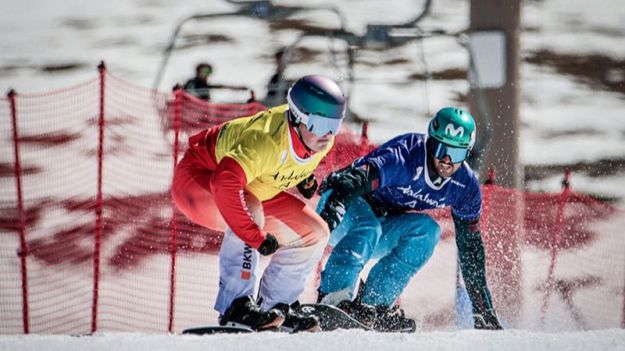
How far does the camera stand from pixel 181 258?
30.5ft

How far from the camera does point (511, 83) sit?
395 inches

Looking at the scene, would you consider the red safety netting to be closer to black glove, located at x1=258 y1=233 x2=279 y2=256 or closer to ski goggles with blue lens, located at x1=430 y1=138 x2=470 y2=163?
ski goggles with blue lens, located at x1=430 y1=138 x2=470 y2=163

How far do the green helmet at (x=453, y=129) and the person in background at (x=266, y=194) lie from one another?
0.65 m

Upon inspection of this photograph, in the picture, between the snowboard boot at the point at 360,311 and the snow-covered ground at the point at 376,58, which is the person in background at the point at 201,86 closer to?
the snow-covered ground at the point at 376,58

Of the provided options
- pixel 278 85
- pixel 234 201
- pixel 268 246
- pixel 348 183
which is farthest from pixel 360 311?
pixel 278 85

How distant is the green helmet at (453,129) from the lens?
5695 mm

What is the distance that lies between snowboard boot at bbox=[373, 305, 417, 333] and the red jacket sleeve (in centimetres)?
117

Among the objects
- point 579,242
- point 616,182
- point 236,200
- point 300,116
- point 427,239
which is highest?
point 300,116

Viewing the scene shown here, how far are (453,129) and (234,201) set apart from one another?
1.26 metres

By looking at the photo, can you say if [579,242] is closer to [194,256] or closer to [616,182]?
[194,256]

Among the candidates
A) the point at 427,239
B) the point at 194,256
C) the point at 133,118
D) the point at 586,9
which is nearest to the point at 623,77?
the point at 586,9

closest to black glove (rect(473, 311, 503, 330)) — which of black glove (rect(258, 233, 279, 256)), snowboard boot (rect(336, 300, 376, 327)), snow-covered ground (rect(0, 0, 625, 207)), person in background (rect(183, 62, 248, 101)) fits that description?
snowboard boot (rect(336, 300, 376, 327))

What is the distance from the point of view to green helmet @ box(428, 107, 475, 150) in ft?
18.7

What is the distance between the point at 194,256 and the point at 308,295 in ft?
3.43
